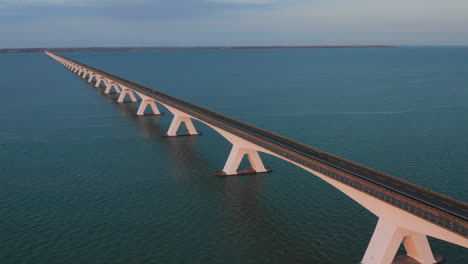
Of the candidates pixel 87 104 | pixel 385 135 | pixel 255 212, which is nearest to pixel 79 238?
pixel 255 212

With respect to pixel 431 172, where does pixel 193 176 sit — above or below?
below

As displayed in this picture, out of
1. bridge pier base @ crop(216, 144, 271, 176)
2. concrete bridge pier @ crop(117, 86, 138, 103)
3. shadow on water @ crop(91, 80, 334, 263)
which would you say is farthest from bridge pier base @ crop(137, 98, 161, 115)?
bridge pier base @ crop(216, 144, 271, 176)

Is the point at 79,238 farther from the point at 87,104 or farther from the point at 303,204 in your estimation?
the point at 87,104

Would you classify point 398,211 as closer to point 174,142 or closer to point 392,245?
point 392,245

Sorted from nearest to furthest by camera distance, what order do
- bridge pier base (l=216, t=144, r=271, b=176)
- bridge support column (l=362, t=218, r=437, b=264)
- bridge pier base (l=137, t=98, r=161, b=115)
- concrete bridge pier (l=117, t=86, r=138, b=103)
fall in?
bridge support column (l=362, t=218, r=437, b=264) < bridge pier base (l=216, t=144, r=271, b=176) < bridge pier base (l=137, t=98, r=161, b=115) < concrete bridge pier (l=117, t=86, r=138, b=103)

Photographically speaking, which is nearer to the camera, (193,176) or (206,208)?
(206,208)

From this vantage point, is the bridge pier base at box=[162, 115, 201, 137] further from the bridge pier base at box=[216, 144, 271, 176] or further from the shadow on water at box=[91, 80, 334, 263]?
the bridge pier base at box=[216, 144, 271, 176]

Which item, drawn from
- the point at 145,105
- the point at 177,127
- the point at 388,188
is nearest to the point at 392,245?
the point at 388,188
